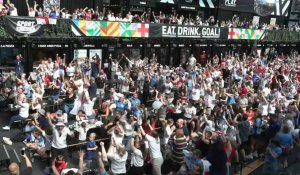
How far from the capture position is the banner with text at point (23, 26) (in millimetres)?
16312

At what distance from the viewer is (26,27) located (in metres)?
16.8

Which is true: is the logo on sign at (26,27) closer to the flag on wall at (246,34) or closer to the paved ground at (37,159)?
Answer: the paved ground at (37,159)

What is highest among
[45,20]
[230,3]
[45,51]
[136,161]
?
[230,3]

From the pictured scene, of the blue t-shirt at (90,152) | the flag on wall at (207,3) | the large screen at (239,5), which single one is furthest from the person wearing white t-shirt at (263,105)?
the large screen at (239,5)

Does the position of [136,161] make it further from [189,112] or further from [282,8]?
[282,8]

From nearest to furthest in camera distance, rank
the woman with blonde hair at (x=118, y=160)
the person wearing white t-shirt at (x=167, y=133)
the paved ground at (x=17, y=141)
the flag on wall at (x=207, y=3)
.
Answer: the woman with blonde hair at (x=118, y=160)
the paved ground at (x=17, y=141)
the person wearing white t-shirt at (x=167, y=133)
the flag on wall at (x=207, y=3)

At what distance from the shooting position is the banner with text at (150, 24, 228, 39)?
75.6 feet

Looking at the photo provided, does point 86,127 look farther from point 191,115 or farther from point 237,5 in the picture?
point 237,5

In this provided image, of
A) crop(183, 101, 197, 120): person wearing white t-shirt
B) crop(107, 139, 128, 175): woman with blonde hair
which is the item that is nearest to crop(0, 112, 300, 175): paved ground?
crop(107, 139, 128, 175): woman with blonde hair

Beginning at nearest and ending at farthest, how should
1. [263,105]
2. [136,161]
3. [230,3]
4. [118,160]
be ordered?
[118,160] < [136,161] < [263,105] < [230,3]

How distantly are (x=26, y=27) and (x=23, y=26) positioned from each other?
0.14 m

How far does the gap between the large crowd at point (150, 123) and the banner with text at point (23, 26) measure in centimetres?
138

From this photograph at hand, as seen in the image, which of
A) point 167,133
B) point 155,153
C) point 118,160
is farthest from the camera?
point 167,133

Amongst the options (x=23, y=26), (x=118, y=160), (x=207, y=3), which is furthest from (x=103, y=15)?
(x=118, y=160)
